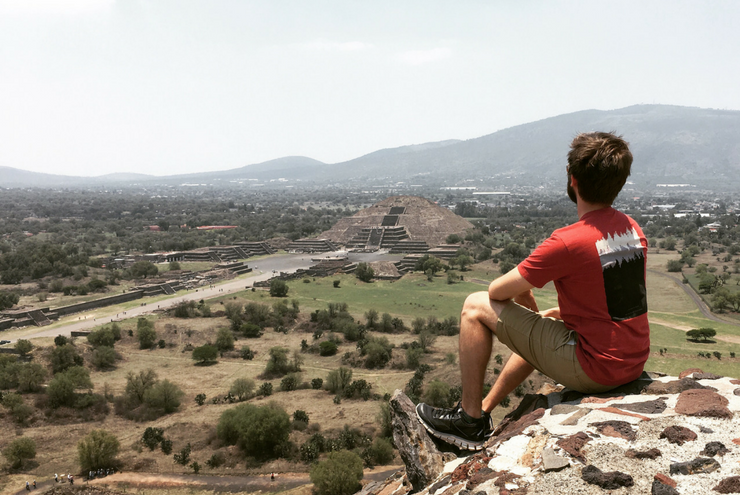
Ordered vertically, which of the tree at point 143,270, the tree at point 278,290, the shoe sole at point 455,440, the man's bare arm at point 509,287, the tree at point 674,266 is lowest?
the tree at point 674,266

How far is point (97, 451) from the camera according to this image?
17.7 metres

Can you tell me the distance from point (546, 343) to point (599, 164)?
144cm

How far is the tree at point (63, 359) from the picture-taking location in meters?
26.7

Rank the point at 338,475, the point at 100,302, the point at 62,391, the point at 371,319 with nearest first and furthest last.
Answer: the point at 338,475 < the point at 62,391 < the point at 371,319 < the point at 100,302

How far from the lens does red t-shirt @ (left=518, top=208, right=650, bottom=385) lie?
378 cm

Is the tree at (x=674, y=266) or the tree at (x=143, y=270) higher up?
the tree at (x=143, y=270)

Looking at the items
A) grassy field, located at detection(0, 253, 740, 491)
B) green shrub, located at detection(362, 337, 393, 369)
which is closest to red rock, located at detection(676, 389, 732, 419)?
grassy field, located at detection(0, 253, 740, 491)

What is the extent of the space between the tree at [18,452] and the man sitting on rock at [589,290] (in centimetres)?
2069

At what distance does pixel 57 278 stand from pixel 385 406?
141ft

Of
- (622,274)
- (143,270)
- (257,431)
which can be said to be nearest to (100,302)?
(143,270)

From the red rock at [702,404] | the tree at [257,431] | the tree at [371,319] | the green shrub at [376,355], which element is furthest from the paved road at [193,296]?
the red rock at [702,404]

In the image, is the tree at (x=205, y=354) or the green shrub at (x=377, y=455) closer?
the green shrub at (x=377, y=455)

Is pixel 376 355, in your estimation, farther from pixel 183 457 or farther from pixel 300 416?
pixel 183 457

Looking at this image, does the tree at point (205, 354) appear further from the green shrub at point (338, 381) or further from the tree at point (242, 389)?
the green shrub at point (338, 381)
